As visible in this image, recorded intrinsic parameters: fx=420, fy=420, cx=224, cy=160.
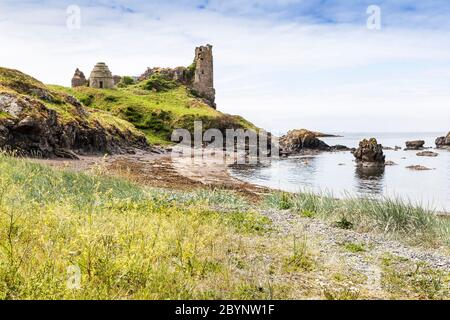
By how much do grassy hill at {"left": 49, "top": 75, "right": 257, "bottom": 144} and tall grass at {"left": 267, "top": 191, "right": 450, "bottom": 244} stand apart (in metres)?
81.0

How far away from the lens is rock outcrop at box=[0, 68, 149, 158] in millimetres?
45569

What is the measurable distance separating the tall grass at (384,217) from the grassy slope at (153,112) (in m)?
83.3

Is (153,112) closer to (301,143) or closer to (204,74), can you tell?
(301,143)

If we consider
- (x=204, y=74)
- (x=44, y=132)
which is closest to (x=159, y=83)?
(x=204, y=74)

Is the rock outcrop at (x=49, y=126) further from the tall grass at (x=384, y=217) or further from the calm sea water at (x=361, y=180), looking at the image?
the tall grass at (x=384, y=217)

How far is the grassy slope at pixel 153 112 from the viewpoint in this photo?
10650 cm

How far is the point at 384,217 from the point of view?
14570mm

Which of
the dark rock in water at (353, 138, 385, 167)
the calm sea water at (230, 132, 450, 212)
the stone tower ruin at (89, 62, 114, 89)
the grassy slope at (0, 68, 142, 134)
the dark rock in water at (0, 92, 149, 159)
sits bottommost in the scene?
the calm sea water at (230, 132, 450, 212)

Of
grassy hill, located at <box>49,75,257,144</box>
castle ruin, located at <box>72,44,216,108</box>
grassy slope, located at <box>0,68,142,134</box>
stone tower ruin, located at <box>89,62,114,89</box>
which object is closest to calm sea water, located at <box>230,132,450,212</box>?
grassy slope, located at <box>0,68,142,134</box>

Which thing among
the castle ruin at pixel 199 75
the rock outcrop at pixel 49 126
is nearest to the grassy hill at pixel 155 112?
the rock outcrop at pixel 49 126

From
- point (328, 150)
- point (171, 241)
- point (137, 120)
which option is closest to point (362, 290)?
point (171, 241)

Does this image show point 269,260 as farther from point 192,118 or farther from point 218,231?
point 192,118

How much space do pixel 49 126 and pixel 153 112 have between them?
61197 mm

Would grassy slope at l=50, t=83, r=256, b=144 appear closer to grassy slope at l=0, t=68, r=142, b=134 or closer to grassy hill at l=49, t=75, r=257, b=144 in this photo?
grassy hill at l=49, t=75, r=257, b=144
